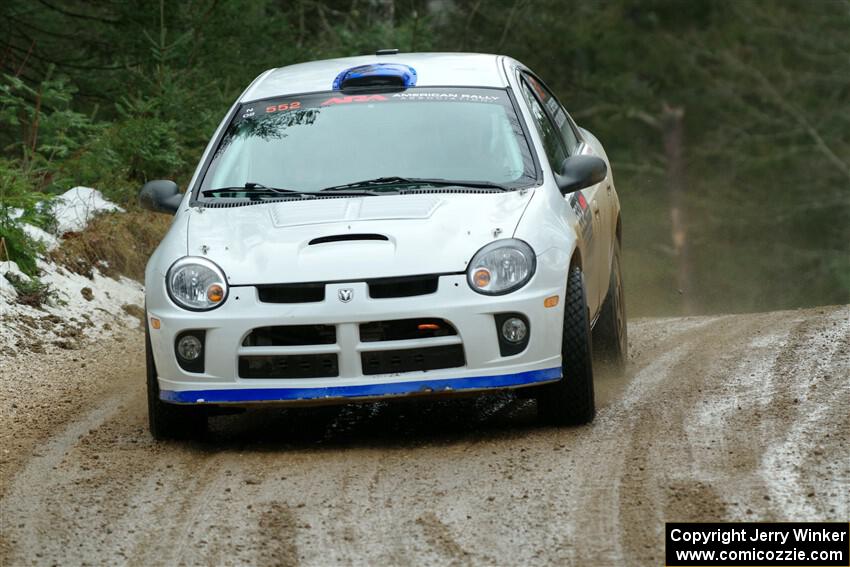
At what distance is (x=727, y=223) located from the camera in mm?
33188

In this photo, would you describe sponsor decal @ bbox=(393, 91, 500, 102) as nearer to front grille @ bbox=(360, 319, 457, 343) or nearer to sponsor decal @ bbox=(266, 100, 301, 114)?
sponsor decal @ bbox=(266, 100, 301, 114)

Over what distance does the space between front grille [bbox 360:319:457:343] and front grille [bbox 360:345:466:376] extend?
0.18ft

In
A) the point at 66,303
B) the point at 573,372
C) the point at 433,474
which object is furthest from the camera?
the point at 66,303

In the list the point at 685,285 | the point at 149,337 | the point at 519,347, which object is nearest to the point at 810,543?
the point at 519,347

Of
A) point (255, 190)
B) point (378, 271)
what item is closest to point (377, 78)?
point (255, 190)

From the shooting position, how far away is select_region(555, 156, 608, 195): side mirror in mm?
6715

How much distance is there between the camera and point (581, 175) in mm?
6727

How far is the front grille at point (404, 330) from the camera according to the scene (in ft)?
19.2

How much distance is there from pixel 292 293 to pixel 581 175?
1.66 meters

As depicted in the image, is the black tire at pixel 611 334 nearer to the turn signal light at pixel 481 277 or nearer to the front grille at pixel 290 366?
the turn signal light at pixel 481 277

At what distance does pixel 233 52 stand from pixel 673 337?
8.34 m

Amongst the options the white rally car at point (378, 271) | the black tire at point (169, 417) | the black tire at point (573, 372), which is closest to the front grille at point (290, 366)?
the white rally car at point (378, 271)

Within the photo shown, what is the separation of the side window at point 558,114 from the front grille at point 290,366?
2.54m

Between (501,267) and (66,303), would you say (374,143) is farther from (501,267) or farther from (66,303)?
(66,303)
